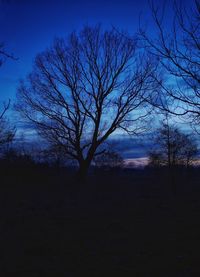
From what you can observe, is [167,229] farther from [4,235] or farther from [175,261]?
[4,235]

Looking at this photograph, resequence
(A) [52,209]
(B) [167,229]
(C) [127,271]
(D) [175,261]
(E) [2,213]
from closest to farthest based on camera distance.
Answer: (C) [127,271] < (D) [175,261] < (B) [167,229] < (E) [2,213] < (A) [52,209]

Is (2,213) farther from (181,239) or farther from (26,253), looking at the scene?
(181,239)

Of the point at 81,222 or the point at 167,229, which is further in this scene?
the point at 81,222

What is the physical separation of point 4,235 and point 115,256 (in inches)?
116

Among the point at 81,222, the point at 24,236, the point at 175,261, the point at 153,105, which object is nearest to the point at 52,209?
the point at 81,222

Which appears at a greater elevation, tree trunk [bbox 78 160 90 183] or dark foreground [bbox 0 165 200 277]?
tree trunk [bbox 78 160 90 183]

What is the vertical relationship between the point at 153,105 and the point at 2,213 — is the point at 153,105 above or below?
above

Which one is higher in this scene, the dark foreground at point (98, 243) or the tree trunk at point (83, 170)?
the tree trunk at point (83, 170)

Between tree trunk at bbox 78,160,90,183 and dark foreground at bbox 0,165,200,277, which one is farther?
tree trunk at bbox 78,160,90,183

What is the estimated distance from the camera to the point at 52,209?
11.9 metres

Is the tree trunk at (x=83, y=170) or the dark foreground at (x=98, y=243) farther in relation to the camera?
the tree trunk at (x=83, y=170)

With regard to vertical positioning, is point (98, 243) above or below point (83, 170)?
below

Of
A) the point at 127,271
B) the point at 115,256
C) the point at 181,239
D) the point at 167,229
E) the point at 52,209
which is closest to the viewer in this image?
the point at 127,271

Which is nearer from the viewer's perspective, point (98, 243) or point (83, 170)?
point (98, 243)
